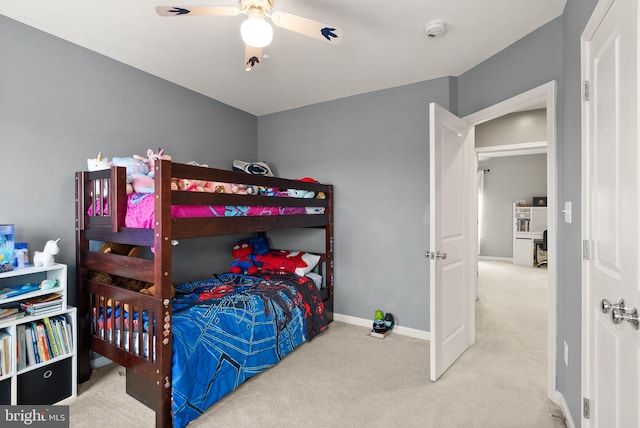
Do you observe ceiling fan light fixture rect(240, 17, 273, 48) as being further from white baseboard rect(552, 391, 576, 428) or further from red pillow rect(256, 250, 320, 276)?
white baseboard rect(552, 391, 576, 428)

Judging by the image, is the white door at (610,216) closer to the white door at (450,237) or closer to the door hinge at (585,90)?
the door hinge at (585,90)

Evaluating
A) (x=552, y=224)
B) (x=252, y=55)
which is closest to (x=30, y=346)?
(x=252, y=55)

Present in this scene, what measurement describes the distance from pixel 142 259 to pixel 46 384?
968 millimetres

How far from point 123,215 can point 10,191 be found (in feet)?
2.51

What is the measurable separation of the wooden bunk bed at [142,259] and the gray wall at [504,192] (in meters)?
6.62

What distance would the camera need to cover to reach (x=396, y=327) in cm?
314

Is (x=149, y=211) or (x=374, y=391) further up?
(x=149, y=211)

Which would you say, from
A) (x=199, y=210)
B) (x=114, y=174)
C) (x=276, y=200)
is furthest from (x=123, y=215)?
(x=276, y=200)

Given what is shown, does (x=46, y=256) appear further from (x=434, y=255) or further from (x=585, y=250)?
(x=585, y=250)

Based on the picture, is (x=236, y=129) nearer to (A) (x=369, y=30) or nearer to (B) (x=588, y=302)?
(A) (x=369, y=30)

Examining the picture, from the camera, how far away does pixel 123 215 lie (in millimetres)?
1960

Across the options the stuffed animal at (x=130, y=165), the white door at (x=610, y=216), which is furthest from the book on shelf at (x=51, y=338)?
the white door at (x=610, y=216)

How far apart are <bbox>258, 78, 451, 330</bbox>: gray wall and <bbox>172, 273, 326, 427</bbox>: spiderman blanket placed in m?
0.63

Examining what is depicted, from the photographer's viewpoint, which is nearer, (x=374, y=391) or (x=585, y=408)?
(x=585, y=408)
